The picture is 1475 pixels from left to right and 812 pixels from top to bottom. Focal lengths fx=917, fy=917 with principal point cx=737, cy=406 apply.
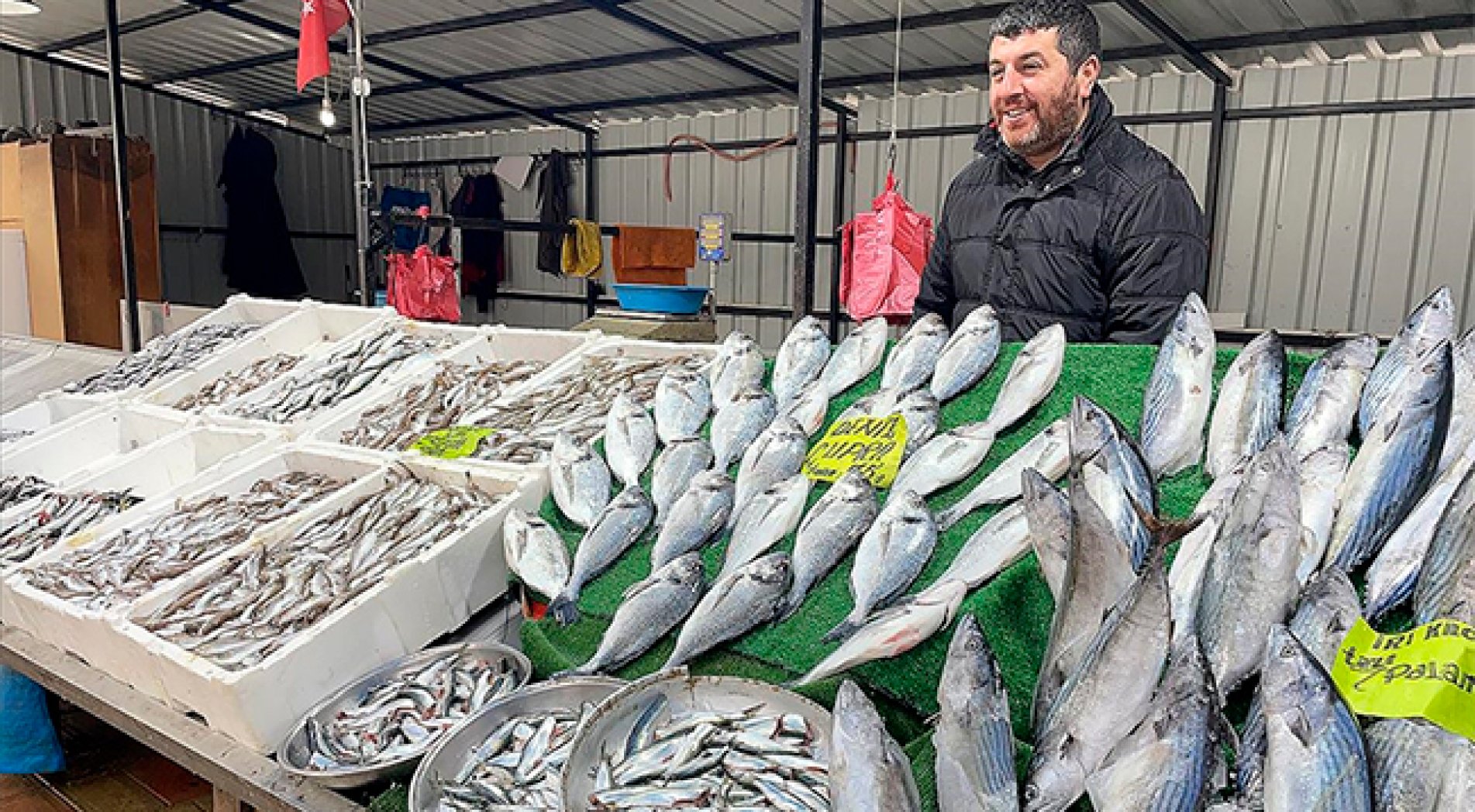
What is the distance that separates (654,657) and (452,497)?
0.87 m

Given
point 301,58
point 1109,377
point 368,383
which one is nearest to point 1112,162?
point 1109,377

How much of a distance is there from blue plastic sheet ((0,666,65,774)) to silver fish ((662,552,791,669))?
8.11 feet

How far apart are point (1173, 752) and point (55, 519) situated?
10.6 ft

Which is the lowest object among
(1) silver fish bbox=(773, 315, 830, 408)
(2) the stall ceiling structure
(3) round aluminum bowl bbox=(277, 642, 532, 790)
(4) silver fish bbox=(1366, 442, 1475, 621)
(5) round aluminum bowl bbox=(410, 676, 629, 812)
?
(3) round aluminum bowl bbox=(277, 642, 532, 790)

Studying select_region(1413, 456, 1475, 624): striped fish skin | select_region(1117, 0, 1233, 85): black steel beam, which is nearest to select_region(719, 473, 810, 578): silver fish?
select_region(1413, 456, 1475, 624): striped fish skin

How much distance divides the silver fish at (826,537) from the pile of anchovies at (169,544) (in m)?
1.56

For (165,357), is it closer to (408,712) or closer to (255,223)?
(408,712)

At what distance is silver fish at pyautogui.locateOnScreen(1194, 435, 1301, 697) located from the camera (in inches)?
43.9

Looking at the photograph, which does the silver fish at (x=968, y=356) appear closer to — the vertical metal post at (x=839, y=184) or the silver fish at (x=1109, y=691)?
the silver fish at (x=1109, y=691)

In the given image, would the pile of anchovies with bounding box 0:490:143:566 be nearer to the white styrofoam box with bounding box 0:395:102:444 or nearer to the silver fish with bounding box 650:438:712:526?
the white styrofoam box with bounding box 0:395:102:444

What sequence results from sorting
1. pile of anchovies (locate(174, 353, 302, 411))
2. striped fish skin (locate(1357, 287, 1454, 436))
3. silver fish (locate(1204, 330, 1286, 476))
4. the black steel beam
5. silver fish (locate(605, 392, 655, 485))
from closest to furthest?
striped fish skin (locate(1357, 287, 1454, 436)), silver fish (locate(1204, 330, 1286, 476)), silver fish (locate(605, 392, 655, 485)), pile of anchovies (locate(174, 353, 302, 411)), the black steel beam

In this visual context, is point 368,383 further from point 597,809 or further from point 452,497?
point 597,809

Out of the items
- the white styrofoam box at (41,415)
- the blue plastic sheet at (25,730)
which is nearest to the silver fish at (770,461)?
the blue plastic sheet at (25,730)

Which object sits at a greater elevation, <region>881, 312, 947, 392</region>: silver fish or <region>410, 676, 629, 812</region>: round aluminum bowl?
Result: <region>881, 312, 947, 392</region>: silver fish
